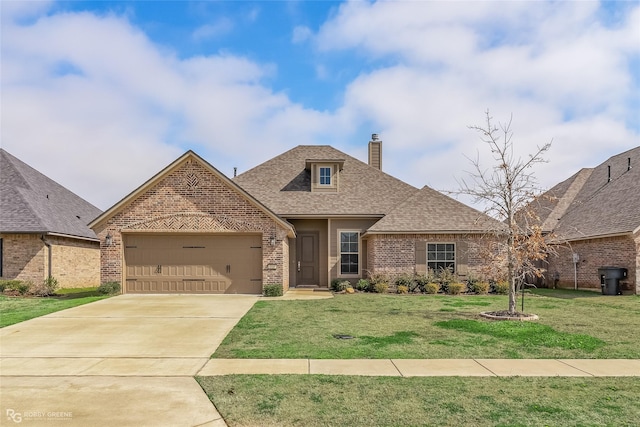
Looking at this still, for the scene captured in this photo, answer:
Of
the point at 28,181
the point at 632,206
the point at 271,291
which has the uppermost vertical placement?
the point at 28,181

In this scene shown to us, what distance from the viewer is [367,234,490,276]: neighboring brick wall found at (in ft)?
64.7

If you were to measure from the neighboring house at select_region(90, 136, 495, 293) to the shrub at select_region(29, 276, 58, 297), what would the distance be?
327cm

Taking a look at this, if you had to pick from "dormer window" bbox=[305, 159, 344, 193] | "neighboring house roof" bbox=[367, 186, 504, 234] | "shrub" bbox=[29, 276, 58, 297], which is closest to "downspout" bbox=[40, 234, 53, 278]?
"shrub" bbox=[29, 276, 58, 297]

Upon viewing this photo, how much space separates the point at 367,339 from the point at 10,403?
601cm

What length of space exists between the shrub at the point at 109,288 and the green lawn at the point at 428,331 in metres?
5.83

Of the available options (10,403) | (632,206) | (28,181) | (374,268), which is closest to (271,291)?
(374,268)

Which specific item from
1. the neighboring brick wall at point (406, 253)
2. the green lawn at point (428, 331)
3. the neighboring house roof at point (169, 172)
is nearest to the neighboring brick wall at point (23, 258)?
the neighboring house roof at point (169, 172)

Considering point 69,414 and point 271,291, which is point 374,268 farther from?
point 69,414

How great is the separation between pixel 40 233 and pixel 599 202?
25.7 m

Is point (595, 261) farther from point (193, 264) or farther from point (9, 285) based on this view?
point (9, 285)

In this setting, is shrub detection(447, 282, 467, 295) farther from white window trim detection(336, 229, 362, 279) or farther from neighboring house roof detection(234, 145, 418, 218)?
neighboring house roof detection(234, 145, 418, 218)

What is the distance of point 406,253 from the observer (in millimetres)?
19781

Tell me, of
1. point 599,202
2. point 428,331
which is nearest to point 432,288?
point 428,331

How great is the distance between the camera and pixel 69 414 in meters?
5.17
